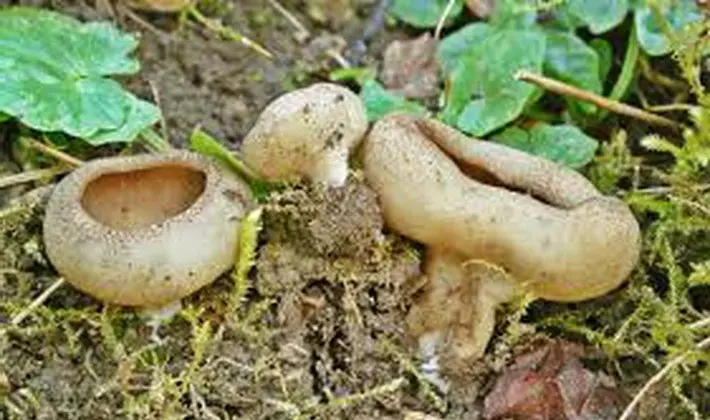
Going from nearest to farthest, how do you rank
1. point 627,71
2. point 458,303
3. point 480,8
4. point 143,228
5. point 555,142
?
point 143,228 → point 458,303 → point 555,142 → point 627,71 → point 480,8

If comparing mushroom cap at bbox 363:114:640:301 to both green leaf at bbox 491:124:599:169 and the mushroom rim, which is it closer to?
green leaf at bbox 491:124:599:169

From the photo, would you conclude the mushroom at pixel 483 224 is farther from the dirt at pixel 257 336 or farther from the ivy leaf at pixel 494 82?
the ivy leaf at pixel 494 82

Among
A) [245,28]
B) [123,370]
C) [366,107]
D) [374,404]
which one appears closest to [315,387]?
[374,404]

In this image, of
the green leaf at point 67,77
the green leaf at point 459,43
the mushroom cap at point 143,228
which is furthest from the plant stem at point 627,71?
the green leaf at point 67,77

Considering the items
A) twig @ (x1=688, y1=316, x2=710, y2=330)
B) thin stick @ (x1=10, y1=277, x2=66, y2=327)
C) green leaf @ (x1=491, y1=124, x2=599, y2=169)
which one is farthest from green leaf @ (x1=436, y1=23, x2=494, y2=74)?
thin stick @ (x1=10, y1=277, x2=66, y2=327)

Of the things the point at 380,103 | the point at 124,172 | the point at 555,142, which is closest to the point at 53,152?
the point at 124,172

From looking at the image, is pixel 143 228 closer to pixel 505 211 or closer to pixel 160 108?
pixel 160 108

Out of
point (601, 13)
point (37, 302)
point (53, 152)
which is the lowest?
point (37, 302)
